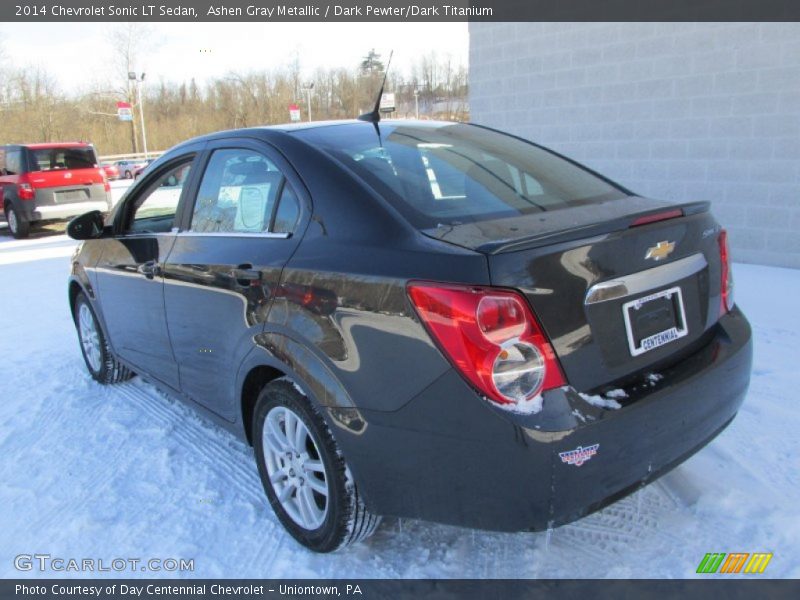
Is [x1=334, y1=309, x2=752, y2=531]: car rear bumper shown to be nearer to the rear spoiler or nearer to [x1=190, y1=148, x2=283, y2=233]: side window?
the rear spoiler

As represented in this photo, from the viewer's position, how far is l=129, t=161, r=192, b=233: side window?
341 cm

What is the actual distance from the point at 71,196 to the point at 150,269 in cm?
1153

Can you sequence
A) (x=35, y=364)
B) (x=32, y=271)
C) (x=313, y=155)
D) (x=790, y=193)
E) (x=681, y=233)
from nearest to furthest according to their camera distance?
1. (x=681, y=233)
2. (x=313, y=155)
3. (x=35, y=364)
4. (x=790, y=193)
5. (x=32, y=271)

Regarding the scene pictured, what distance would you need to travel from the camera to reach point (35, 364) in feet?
16.2

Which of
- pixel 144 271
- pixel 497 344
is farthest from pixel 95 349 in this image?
pixel 497 344

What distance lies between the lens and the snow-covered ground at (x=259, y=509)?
239 centimetres

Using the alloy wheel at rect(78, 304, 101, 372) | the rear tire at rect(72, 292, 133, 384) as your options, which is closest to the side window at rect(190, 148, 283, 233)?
the rear tire at rect(72, 292, 133, 384)

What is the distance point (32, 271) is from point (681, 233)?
30.5 ft

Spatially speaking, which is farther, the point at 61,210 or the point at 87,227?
the point at 61,210

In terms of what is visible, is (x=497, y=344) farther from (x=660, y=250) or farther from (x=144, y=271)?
(x=144, y=271)

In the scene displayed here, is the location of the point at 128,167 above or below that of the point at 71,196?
above

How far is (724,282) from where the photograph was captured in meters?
2.53

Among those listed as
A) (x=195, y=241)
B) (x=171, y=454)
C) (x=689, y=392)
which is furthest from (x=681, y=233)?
(x=171, y=454)

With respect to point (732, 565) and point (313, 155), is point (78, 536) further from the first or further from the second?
point (732, 565)
